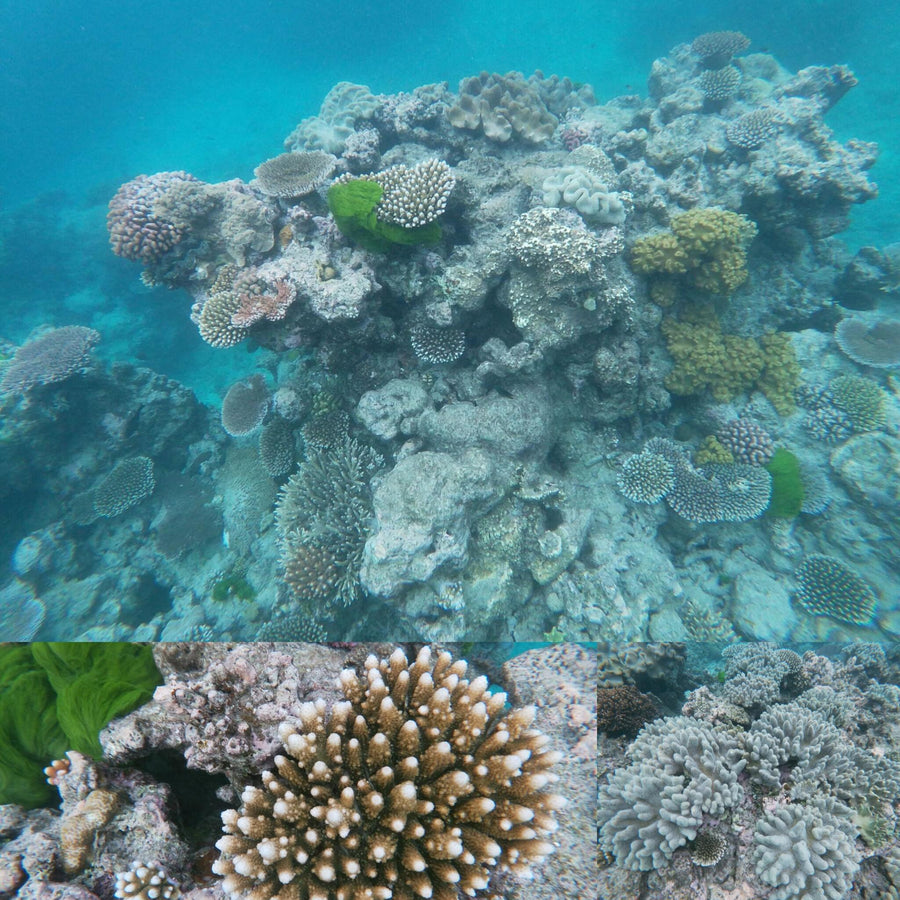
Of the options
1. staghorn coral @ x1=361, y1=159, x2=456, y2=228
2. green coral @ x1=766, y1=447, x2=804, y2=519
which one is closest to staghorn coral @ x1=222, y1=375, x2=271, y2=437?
staghorn coral @ x1=361, y1=159, x2=456, y2=228

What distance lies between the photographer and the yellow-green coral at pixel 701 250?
6613 millimetres

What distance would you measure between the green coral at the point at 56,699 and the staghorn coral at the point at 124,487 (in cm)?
800

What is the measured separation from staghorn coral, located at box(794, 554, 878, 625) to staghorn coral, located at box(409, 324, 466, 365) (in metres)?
6.28

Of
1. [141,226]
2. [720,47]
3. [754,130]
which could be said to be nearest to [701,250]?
[754,130]

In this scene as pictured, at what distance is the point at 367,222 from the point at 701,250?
480cm

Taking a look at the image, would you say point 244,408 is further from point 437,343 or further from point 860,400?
point 860,400

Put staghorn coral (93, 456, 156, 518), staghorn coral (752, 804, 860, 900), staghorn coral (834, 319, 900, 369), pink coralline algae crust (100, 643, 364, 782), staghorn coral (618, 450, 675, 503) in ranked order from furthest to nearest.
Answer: staghorn coral (93, 456, 156, 518), staghorn coral (834, 319, 900, 369), staghorn coral (618, 450, 675, 503), staghorn coral (752, 804, 860, 900), pink coralline algae crust (100, 643, 364, 782)

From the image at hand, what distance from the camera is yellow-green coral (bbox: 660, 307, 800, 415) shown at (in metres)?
7.21

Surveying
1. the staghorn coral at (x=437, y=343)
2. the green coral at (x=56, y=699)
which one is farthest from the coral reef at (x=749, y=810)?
the staghorn coral at (x=437, y=343)

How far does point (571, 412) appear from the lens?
23.7 ft

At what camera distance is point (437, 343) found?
257 inches

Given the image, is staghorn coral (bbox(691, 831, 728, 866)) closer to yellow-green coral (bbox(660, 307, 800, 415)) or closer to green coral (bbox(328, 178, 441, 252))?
yellow-green coral (bbox(660, 307, 800, 415))

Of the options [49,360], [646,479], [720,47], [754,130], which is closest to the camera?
[646,479]

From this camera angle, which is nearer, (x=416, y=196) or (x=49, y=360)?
(x=416, y=196)
